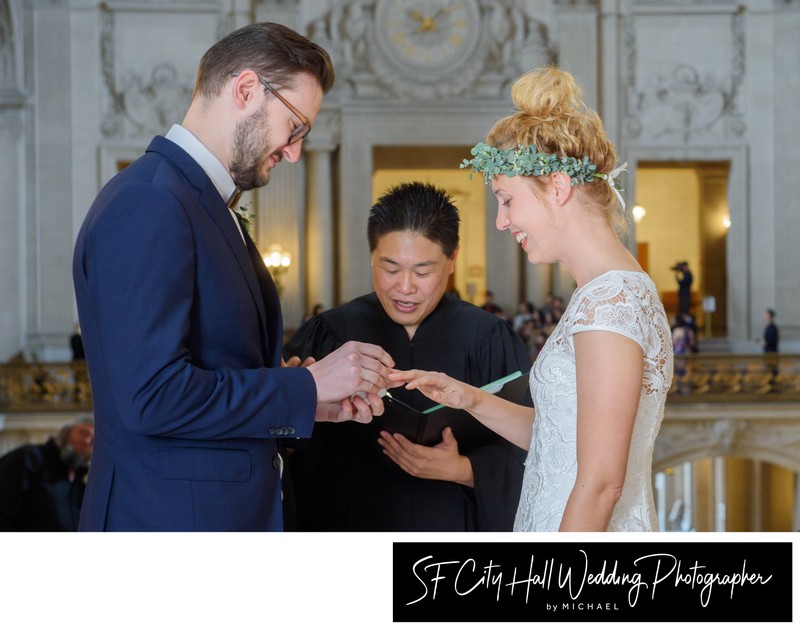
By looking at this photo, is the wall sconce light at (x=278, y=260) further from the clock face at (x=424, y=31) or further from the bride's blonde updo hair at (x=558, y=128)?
the bride's blonde updo hair at (x=558, y=128)

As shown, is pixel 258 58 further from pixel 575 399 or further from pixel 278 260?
pixel 278 260

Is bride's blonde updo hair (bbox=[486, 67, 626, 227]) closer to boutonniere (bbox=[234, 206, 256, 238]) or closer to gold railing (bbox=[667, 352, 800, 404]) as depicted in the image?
boutonniere (bbox=[234, 206, 256, 238])

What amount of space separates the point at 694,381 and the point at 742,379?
2.43ft

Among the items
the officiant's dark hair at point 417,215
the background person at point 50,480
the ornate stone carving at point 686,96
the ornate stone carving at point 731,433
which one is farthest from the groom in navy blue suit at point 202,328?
the ornate stone carving at point 686,96

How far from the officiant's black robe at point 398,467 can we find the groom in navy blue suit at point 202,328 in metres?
1.05

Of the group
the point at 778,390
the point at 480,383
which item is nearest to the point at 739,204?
the point at 778,390

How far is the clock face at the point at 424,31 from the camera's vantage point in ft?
63.4

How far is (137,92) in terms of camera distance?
19.3 meters

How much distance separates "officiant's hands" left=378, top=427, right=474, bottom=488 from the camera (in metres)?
3.65

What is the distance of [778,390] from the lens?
1706cm

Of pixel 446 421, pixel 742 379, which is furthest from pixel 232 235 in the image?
pixel 742 379

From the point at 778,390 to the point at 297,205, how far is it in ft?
28.5

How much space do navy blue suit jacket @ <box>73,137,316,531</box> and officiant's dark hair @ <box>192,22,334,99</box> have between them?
20cm

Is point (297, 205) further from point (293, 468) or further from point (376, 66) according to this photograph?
point (293, 468)
